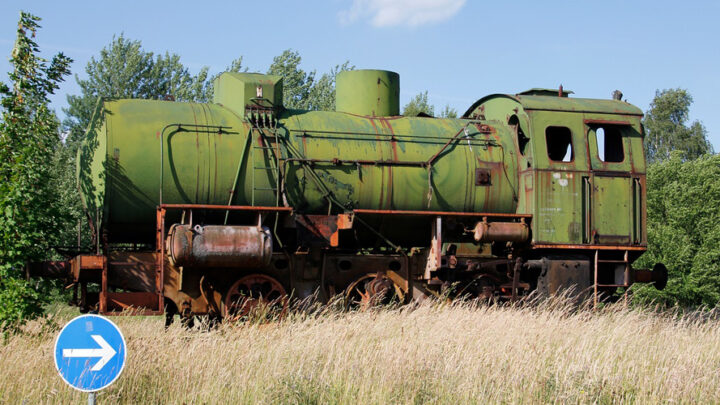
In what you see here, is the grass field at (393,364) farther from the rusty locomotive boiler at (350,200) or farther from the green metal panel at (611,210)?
the green metal panel at (611,210)

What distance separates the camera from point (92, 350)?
561cm

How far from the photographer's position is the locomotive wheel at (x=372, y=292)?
1079 cm

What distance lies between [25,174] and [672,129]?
4633 centimetres

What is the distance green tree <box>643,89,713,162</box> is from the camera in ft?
155

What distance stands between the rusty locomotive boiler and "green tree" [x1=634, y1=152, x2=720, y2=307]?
7.98 m

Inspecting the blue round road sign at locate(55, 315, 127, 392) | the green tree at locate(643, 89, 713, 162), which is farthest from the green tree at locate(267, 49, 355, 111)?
the blue round road sign at locate(55, 315, 127, 392)

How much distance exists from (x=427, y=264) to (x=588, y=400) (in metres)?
4.48

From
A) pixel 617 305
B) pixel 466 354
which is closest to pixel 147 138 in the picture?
pixel 466 354

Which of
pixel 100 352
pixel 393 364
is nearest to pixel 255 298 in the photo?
pixel 393 364

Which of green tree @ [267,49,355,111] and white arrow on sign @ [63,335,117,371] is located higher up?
green tree @ [267,49,355,111]

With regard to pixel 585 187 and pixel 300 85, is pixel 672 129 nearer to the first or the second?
pixel 300 85

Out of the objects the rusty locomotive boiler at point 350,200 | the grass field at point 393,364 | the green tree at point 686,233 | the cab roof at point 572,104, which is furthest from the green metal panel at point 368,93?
the green tree at point 686,233

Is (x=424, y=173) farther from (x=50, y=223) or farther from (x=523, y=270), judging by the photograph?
(x=50, y=223)

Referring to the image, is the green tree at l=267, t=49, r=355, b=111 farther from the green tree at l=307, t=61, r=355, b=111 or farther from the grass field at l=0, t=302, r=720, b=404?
the grass field at l=0, t=302, r=720, b=404
